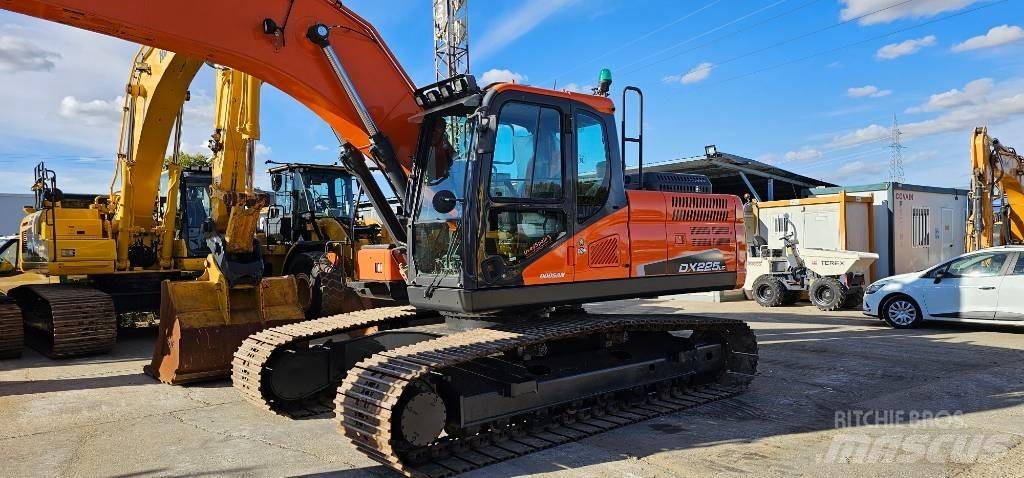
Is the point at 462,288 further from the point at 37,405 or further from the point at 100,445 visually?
the point at 37,405

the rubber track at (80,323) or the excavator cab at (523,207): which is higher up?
the excavator cab at (523,207)

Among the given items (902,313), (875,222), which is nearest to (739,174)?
(875,222)

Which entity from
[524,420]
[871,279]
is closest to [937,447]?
[524,420]

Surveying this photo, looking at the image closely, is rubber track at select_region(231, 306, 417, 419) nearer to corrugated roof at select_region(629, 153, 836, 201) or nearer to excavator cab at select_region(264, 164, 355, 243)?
excavator cab at select_region(264, 164, 355, 243)

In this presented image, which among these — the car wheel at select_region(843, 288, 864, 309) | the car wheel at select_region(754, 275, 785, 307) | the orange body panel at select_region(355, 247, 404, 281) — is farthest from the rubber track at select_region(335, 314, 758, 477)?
the car wheel at select_region(754, 275, 785, 307)

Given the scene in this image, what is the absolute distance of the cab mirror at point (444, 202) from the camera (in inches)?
189

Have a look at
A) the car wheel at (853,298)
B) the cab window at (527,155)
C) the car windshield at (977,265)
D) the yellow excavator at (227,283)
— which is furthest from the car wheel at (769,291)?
the cab window at (527,155)

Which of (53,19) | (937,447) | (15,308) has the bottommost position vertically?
(937,447)

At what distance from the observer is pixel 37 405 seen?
6.64m

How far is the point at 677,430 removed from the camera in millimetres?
5598

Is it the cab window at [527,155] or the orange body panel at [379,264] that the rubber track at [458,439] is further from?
the cab window at [527,155]

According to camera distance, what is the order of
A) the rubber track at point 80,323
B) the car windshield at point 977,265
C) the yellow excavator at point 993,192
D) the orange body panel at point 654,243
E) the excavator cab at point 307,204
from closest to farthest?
the orange body panel at point 654,243, the rubber track at point 80,323, the car windshield at point 977,265, the excavator cab at point 307,204, the yellow excavator at point 993,192

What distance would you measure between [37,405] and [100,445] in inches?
75.9

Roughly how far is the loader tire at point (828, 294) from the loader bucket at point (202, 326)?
1125 centimetres
